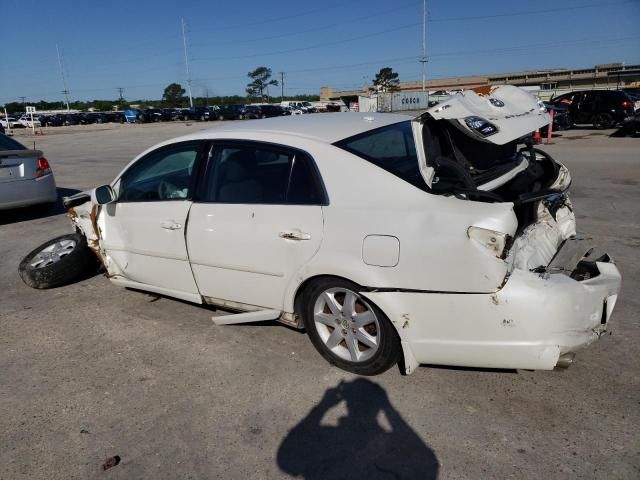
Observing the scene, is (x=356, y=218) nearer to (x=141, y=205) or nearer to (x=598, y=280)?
(x=598, y=280)

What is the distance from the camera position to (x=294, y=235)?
315cm

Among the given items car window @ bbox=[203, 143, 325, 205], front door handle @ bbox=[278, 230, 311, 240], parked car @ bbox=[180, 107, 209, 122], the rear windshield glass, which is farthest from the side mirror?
parked car @ bbox=[180, 107, 209, 122]

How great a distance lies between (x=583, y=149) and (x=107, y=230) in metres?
13.8

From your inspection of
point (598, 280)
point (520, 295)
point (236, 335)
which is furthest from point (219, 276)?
point (598, 280)

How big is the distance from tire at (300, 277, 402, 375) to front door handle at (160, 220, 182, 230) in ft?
3.72

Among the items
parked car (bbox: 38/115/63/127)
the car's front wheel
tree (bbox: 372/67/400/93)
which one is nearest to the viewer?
the car's front wheel

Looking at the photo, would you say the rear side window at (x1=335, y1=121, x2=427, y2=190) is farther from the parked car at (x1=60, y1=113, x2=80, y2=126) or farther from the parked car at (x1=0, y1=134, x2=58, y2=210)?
the parked car at (x1=60, y1=113, x2=80, y2=126)

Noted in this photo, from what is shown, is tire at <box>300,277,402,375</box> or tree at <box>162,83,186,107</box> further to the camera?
tree at <box>162,83,186,107</box>

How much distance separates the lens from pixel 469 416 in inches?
111

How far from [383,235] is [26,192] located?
6.64 m

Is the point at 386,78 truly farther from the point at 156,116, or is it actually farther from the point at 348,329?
the point at 348,329

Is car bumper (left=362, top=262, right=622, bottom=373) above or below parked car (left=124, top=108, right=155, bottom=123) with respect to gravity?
below

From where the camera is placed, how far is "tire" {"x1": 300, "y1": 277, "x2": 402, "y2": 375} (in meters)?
3.01

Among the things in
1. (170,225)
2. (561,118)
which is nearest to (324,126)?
(170,225)
